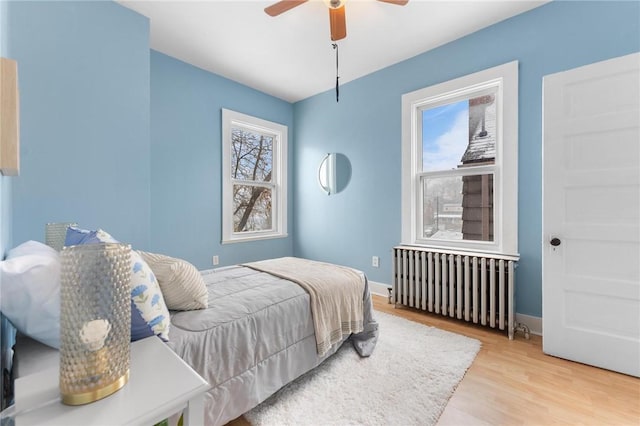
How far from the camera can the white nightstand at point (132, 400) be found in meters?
0.55

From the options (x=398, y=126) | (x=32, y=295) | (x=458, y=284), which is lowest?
(x=458, y=284)

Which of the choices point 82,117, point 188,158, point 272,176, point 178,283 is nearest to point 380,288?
point 272,176

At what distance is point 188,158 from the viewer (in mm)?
3176

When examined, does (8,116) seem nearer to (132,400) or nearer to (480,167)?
(132,400)

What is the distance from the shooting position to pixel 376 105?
3400 millimetres

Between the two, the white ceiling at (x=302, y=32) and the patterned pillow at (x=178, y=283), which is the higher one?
the white ceiling at (x=302, y=32)

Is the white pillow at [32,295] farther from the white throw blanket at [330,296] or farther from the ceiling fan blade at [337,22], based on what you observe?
the ceiling fan blade at [337,22]

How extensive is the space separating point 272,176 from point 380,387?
10.6 ft

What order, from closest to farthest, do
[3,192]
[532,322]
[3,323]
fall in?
Result: [3,323], [3,192], [532,322]

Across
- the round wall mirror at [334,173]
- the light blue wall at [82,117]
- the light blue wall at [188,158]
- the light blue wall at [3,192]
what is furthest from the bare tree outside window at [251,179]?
the light blue wall at [3,192]

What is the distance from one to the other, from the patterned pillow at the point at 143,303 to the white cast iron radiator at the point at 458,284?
238cm

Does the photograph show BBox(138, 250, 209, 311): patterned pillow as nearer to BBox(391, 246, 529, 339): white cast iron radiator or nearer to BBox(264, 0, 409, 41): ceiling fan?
BBox(264, 0, 409, 41): ceiling fan

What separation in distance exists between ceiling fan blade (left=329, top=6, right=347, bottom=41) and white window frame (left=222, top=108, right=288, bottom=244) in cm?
187

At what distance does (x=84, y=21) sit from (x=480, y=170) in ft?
11.9
